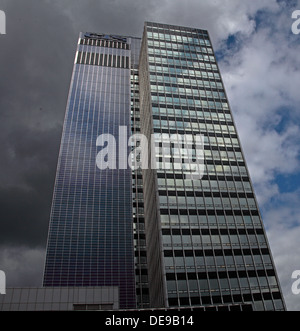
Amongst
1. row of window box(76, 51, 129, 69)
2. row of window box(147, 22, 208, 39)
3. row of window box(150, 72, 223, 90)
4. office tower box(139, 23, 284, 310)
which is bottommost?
office tower box(139, 23, 284, 310)

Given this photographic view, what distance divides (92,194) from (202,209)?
57173 millimetres

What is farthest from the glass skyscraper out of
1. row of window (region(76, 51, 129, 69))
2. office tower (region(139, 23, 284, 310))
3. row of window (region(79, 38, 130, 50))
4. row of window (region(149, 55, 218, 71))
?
row of window (region(79, 38, 130, 50))

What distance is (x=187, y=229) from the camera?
73.6 meters

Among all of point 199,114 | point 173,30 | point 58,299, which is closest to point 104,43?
point 173,30

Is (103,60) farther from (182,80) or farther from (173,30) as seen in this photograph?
(182,80)

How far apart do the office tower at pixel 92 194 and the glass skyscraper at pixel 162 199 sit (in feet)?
1.25

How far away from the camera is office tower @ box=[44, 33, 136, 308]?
103500 millimetres

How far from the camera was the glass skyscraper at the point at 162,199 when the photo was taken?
227 ft

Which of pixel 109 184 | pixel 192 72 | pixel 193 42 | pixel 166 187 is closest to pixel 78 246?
pixel 109 184

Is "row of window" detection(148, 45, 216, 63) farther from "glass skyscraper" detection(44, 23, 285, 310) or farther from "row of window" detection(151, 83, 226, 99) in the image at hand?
"row of window" detection(151, 83, 226, 99)

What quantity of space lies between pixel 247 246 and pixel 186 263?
637 inches

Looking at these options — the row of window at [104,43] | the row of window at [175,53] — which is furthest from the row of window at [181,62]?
the row of window at [104,43]

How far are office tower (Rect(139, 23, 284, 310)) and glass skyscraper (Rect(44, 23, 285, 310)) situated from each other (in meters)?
0.25
